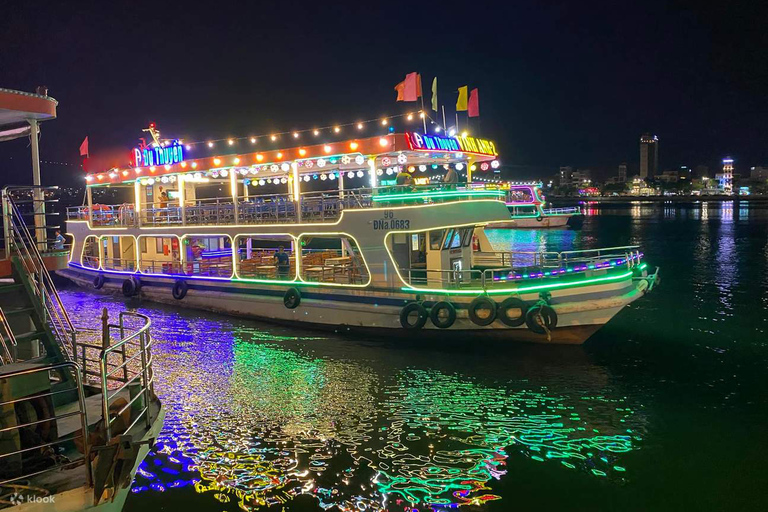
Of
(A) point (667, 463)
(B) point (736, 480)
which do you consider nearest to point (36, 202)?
(A) point (667, 463)

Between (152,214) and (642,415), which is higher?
(152,214)

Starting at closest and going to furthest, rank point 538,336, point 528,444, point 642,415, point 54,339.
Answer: point 54,339
point 528,444
point 642,415
point 538,336

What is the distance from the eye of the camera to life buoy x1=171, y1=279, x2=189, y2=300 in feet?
71.3

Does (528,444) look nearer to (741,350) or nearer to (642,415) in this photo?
(642,415)

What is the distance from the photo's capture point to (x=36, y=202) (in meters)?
7.74

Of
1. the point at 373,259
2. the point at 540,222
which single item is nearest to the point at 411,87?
the point at 373,259

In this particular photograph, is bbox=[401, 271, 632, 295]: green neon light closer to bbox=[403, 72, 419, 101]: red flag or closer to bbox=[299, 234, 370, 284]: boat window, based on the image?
bbox=[299, 234, 370, 284]: boat window

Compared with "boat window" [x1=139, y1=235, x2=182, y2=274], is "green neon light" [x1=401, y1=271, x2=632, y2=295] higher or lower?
lower

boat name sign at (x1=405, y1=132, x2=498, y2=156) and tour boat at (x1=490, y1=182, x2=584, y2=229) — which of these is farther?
tour boat at (x1=490, y1=182, x2=584, y2=229)

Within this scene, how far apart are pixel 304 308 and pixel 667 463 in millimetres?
11817

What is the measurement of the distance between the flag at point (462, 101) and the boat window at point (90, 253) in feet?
62.4

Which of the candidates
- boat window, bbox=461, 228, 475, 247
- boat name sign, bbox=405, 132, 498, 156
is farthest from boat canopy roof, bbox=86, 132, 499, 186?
boat window, bbox=461, 228, 475, 247

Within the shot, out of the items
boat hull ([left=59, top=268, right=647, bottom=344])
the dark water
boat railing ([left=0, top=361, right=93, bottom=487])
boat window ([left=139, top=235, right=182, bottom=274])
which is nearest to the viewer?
boat railing ([left=0, top=361, right=93, bottom=487])

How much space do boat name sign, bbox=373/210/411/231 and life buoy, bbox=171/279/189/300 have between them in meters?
9.37
